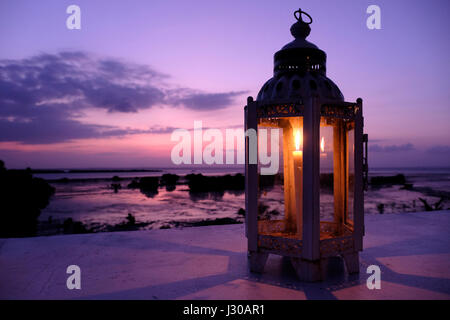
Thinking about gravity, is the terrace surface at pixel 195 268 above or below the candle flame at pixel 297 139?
below

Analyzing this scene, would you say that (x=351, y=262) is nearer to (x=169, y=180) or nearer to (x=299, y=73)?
(x=299, y=73)

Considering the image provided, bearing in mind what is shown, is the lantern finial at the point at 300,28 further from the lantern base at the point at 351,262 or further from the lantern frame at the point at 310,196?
the lantern base at the point at 351,262

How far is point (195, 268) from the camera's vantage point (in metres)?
4.30

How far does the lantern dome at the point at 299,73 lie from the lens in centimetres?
396

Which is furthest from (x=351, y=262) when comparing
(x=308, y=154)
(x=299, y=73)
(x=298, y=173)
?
(x=299, y=73)

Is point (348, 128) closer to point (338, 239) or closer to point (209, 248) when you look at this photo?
point (338, 239)

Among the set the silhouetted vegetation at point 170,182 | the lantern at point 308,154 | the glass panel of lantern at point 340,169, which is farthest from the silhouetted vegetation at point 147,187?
the lantern at point 308,154

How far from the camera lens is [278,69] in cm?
427

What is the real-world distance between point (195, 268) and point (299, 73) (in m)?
3.09

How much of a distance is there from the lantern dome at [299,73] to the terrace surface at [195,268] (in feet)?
7.82

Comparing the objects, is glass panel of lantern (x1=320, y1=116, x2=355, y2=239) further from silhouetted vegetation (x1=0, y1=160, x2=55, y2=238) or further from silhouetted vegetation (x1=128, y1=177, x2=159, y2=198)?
silhouetted vegetation (x1=128, y1=177, x2=159, y2=198)

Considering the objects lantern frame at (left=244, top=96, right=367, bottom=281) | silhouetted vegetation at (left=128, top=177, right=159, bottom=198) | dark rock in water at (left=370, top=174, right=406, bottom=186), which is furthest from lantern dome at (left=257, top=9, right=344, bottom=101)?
dark rock in water at (left=370, top=174, right=406, bottom=186)

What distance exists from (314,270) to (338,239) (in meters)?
0.51

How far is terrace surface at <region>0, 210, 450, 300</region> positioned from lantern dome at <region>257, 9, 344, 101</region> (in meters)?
2.38
